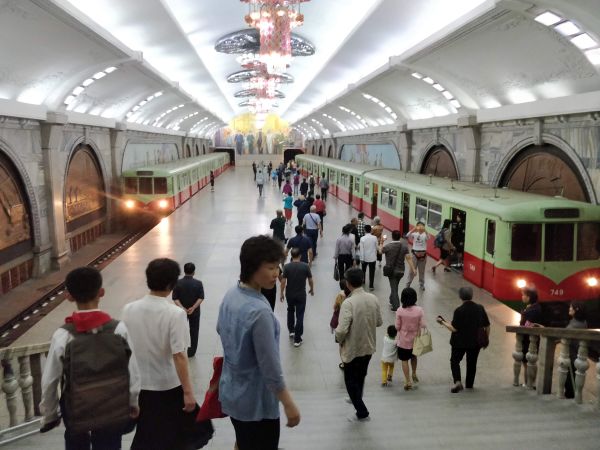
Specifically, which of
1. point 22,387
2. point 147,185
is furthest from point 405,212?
point 22,387

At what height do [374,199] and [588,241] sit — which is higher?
[588,241]

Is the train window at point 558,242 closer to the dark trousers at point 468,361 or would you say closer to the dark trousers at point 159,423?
the dark trousers at point 468,361

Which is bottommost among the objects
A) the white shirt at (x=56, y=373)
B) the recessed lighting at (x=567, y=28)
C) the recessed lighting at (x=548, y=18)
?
the white shirt at (x=56, y=373)

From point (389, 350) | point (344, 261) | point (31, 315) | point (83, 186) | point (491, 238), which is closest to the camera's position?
point (389, 350)

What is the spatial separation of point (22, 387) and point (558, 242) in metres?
8.49

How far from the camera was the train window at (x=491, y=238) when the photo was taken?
31.2 ft

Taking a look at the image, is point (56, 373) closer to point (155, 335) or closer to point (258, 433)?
point (155, 335)

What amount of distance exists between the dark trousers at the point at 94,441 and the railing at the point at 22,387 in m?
1.64

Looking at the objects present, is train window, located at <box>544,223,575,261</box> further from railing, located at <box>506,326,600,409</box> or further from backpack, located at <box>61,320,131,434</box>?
backpack, located at <box>61,320,131,434</box>

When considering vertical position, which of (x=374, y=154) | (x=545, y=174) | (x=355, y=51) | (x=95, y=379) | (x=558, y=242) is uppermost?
(x=355, y=51)

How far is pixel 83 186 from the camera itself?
1911 cm

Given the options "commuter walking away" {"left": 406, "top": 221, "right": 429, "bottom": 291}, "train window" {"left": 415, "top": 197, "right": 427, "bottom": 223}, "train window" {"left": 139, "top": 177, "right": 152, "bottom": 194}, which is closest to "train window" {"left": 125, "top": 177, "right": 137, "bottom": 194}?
"train window" {"left": 139, "top": 177, "right": 152, "bottom": 194}

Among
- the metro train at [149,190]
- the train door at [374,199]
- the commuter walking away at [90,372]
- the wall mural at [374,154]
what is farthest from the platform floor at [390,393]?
the wall mural at [374,154]

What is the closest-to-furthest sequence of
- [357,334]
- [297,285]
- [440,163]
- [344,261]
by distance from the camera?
[357,334] → [297,285] → [344,261] → [440,163]
